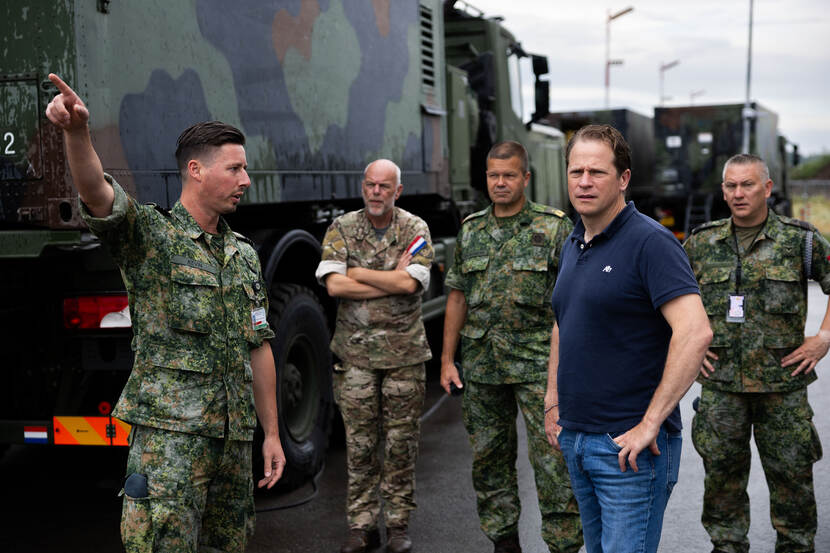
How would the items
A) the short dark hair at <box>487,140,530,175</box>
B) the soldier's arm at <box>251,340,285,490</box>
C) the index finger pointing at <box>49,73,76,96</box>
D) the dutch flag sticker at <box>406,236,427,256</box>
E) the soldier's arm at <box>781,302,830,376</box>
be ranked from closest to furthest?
the index finger pointing at <box>49,73,76,96</box>, the soldier's arm at <box>251,340,285,490</box>, the soldier's arm at <box>781,302,830,376</box>, the short dark hair at <box>487,140,530,175</box>, the dutch flag sticker at <box>406,236,427,256</box>

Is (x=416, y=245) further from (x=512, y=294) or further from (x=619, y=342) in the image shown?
(x=619, y=342)

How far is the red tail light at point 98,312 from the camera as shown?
4113 mm

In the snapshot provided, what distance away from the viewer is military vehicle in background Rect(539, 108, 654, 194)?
1951cm

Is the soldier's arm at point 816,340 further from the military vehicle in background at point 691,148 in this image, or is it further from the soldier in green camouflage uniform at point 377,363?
the military vehicle in background at point 691,148

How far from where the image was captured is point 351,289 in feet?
15.0

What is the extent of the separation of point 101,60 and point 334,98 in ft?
6.46

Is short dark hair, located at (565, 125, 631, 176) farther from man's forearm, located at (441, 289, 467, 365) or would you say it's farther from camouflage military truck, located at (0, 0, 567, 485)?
camouflage military truck, located at (0, 0, 567, 485)

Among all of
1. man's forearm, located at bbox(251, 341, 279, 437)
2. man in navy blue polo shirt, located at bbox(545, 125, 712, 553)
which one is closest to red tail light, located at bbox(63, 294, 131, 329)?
man's forearm, located at bbox(251, 341, 279, 437)

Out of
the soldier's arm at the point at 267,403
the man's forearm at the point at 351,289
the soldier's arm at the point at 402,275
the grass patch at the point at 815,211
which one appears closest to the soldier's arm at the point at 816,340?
the soldier's arm at the point at 402,275

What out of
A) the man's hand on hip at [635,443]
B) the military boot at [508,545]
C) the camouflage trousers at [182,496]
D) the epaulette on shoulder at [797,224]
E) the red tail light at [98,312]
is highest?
the epaulette on shoulder at [797,224]

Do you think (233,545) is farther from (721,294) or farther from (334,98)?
(334,98)

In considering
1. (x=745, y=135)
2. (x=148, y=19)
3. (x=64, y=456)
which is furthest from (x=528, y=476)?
(x=745, y=135)

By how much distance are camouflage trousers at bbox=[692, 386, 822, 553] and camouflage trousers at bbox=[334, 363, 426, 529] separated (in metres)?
1.32

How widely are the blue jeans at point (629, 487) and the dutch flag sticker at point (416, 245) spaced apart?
1.94m
